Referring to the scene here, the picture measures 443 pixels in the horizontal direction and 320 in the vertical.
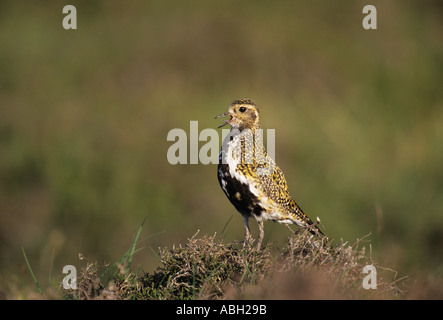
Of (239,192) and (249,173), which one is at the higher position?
(249,173)

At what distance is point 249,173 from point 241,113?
511 mm

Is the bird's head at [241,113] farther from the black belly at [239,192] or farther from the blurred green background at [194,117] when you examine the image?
the blurred green background at [194,117]

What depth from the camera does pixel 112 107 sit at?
12500 mm

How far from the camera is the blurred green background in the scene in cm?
1126

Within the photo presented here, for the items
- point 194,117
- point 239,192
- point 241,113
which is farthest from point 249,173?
point 194,117

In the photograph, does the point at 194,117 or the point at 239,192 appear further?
the point at 194,117

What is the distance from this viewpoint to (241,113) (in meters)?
5.59

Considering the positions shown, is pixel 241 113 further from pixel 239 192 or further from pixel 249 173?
pixel 239 192

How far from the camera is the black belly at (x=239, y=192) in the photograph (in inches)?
214

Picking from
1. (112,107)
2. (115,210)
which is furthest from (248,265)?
(112,107)

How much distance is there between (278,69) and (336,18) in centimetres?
247

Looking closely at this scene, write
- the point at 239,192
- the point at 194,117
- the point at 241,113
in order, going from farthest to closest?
the point at 194,117 < the point at 241,113 < the point at 239,192

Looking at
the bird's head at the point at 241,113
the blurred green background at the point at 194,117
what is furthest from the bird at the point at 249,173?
the blurred green background at the point at 194,117
